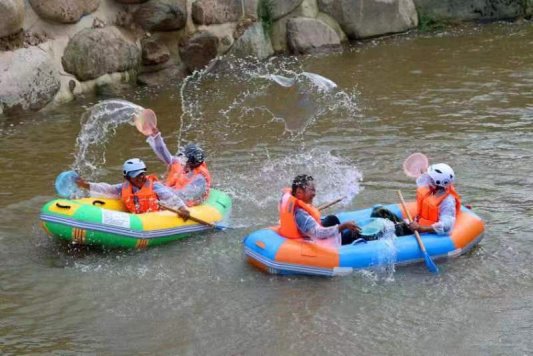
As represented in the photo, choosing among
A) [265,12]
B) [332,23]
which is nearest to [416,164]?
[265,12]

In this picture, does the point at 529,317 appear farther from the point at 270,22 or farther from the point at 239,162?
the point at 270,22

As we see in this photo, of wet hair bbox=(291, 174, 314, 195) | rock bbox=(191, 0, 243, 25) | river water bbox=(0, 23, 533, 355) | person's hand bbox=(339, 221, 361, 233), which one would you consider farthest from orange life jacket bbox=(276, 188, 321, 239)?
rock bbox=(191, 0, 243, 25)

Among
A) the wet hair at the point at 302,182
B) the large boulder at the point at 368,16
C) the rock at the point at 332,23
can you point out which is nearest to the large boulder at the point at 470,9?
the large boulder at the point at 368,16

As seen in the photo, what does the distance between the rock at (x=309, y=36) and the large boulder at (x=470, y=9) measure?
2532 millimetres

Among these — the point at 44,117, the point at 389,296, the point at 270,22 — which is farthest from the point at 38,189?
the point at 270,22

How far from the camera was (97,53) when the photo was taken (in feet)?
42.0

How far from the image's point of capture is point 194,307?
6.66 meters

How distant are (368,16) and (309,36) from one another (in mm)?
1560

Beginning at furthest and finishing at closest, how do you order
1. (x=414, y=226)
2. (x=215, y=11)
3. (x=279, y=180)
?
1. (x=215, y=11)
2. (x=279, y=180)
3. (x=414, y=226)

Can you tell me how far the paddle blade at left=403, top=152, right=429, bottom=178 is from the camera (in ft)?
26.0

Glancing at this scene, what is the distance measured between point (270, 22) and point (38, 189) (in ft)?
24.3

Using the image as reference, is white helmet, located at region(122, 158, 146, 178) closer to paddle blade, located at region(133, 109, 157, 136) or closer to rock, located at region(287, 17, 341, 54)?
paddle blade, located at region(133, 109, 157, 136)

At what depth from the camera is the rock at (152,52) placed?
44.6ft

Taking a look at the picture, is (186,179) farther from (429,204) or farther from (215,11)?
(215,11)
